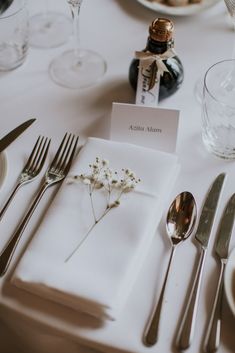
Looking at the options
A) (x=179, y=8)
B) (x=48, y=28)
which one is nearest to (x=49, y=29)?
(x=48, y=28)

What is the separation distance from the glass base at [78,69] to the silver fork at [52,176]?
0.53ft

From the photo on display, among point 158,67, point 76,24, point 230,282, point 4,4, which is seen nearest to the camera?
point 230,282

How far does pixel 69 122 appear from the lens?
0.93m

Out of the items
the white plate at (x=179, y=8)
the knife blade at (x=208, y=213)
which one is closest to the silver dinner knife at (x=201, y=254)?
the knife blade at (x=208, y=213)

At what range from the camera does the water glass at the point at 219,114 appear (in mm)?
869

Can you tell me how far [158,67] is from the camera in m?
0.88

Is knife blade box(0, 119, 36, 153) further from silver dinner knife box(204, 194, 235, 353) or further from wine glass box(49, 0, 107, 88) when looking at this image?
silver dinner knife box(204, 194, 235, 353)

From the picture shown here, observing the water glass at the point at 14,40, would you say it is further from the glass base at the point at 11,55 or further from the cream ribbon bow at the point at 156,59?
the cream ribbon bow at the point at 156,59

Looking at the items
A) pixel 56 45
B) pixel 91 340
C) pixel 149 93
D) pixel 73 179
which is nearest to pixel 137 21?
pixel 56 45

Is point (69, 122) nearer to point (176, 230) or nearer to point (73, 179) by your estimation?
point (73, 179)

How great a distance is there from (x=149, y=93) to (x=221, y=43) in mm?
278

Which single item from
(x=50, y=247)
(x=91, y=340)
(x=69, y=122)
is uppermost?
(x=69, y=122)

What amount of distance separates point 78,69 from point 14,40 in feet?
0.49

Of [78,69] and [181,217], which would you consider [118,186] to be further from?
[78,69]
